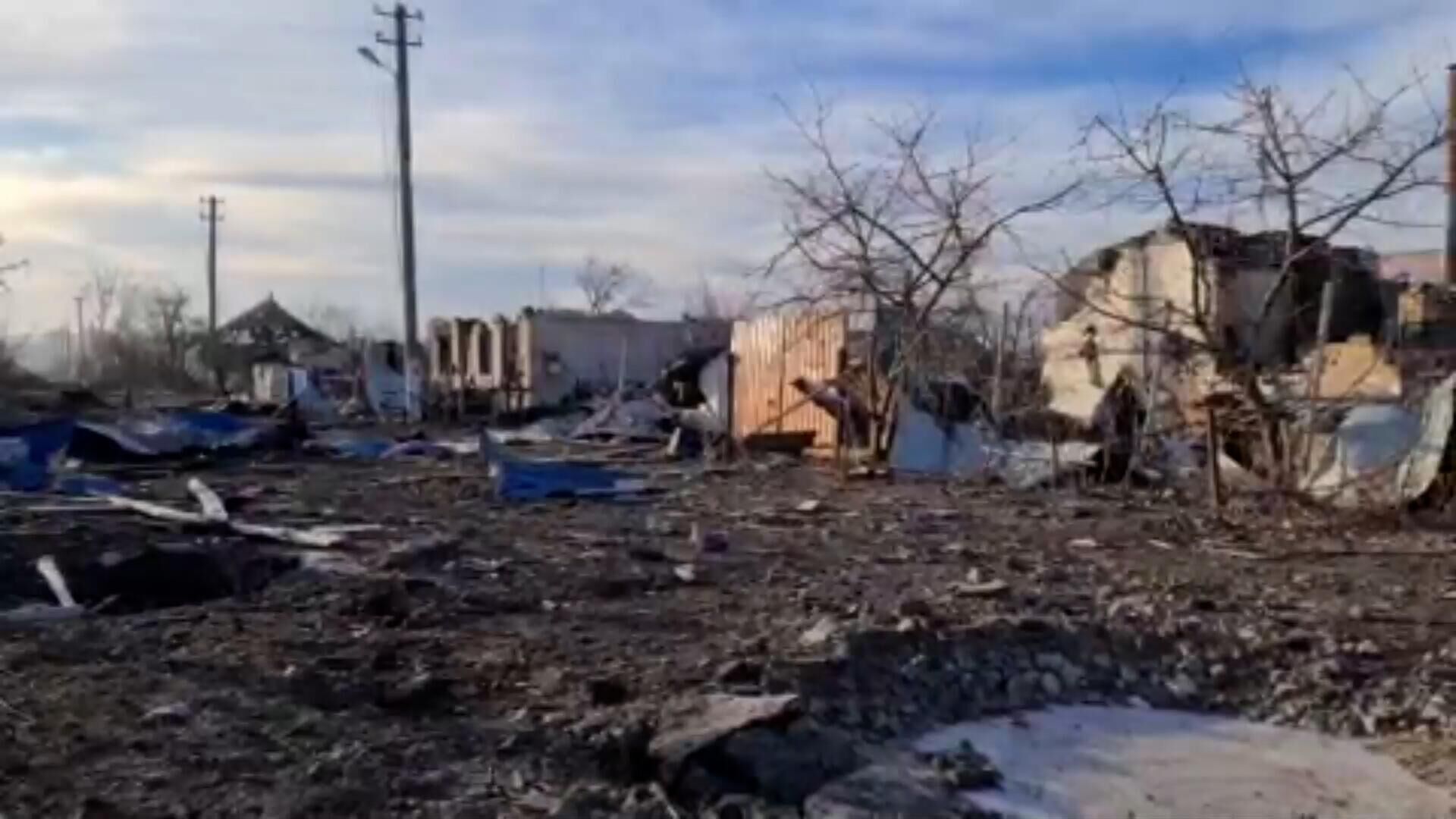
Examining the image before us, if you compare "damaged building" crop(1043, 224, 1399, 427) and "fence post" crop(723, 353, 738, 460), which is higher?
"damaged building" crop(1043, 224, 1399, 427)

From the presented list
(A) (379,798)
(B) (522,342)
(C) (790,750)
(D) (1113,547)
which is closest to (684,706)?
(C) (790,750)

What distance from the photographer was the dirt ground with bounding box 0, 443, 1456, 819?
16.1ft

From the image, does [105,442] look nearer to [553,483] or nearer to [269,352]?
[553,483]

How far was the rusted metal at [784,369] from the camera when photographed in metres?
19.6

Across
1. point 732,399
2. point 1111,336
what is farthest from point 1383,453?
point 732,399

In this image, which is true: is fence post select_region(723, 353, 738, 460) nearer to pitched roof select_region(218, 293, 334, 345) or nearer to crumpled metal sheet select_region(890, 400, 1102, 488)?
crumpled metal sheet select_region(890, 400, 1102, 488)

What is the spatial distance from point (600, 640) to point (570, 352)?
1276 inches

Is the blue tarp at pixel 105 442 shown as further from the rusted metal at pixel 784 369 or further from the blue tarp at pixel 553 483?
the rusted metal at pixel 784 369

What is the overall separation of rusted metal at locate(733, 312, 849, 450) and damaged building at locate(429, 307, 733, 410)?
553 inches

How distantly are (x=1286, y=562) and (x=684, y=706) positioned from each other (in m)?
5.72

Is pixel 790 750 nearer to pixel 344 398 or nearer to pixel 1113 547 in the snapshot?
pixel 1113 547

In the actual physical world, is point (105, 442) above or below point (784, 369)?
below

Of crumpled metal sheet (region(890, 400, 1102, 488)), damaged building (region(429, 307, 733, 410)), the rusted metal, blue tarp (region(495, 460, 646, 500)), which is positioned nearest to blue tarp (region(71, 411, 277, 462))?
blue tarp (region(495, 460, 646, 500))

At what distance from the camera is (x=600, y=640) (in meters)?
6.80
